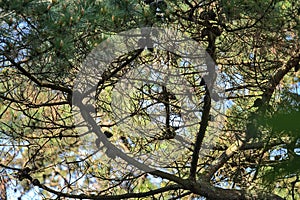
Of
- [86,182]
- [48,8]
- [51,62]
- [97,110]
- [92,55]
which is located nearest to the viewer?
[48,8]

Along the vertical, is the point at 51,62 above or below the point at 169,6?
below

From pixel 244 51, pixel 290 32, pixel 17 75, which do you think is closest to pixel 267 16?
pixel 290 32

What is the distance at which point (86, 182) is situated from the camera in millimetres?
3381

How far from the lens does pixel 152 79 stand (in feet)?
9.11

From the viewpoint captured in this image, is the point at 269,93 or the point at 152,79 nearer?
the point at 269,93

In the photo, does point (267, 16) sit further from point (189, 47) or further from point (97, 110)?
point (97, 110)

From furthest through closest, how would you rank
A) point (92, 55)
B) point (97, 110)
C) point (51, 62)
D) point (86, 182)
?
point (86, 182), point (97, 110), point (92, 55), point (51, 62)

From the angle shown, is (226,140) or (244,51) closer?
(244,51)

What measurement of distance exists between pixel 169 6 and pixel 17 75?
0.97 meters

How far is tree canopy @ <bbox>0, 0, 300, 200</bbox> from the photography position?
7.32ft

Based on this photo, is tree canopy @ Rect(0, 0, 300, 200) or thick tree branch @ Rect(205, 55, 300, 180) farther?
thick tree branch @ Rect(205, 55, 300, 180)

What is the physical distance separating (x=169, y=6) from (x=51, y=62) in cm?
63

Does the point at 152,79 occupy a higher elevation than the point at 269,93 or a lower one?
higher

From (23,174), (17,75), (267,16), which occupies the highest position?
(17,75)
